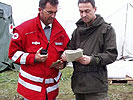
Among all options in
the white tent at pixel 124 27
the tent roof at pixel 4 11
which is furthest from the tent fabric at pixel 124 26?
the tent roof at pixel 4 11

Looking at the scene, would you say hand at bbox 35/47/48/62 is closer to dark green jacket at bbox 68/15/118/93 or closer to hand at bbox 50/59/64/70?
hand at bbox 50/59/64/70

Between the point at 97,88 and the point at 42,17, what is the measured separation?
3.23 feet

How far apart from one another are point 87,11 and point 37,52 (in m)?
0.67

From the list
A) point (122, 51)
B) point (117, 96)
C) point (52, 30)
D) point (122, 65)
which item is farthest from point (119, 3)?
point (52, 30)

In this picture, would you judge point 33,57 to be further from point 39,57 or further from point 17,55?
point 17,55

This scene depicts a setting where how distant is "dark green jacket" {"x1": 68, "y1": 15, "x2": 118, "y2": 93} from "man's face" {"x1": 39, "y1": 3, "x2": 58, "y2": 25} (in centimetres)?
35

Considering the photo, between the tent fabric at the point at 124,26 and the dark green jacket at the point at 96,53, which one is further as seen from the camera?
the tent fabric at the point at 124,26

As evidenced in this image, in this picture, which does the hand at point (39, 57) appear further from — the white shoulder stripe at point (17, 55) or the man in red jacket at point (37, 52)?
the white shoulder stripe at point (17, 55)

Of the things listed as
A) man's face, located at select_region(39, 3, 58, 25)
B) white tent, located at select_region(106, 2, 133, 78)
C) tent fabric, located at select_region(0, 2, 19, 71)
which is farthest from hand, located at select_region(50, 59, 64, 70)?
white tent, located at select_region(106, 2, 133, 78)

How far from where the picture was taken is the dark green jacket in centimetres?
205

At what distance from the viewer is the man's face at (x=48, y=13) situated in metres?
2.21

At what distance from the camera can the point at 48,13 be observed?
2.23 metres

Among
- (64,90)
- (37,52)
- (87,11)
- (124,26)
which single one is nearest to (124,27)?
(124,26)

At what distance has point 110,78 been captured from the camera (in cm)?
554
